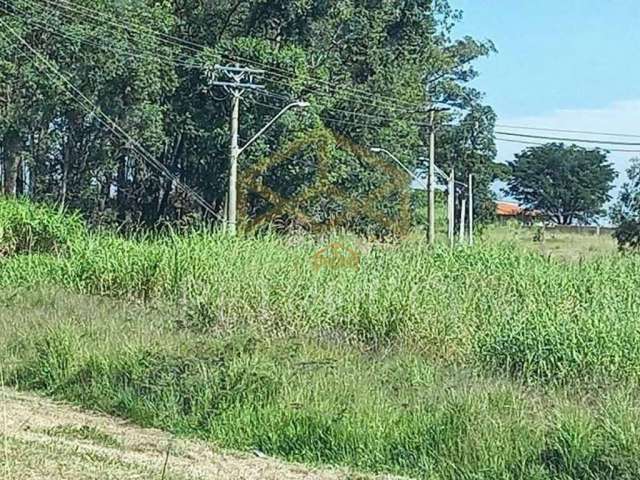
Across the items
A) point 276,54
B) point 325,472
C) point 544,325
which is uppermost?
point 276,54

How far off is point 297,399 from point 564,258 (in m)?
9.38

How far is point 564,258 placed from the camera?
1675 centimetres

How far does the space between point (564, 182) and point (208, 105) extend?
4896cm

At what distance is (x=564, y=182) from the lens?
77062 millimetres

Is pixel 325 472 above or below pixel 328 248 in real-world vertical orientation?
below

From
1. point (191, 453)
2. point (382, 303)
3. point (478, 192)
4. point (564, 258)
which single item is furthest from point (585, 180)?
point (191, 453)

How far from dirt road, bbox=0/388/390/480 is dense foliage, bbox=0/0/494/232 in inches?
882

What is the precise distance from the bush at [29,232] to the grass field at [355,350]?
217 inches

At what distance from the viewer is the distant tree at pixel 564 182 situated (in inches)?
3029

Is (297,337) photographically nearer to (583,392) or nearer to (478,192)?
(583,392)

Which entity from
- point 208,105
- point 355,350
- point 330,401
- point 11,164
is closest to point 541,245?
point 355,350

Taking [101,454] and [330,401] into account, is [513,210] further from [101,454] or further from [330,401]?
[101,454]

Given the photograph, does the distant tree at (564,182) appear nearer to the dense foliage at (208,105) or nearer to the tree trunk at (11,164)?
the dense foliage at (208,105)

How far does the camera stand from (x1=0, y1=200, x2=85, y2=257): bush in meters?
22.0
